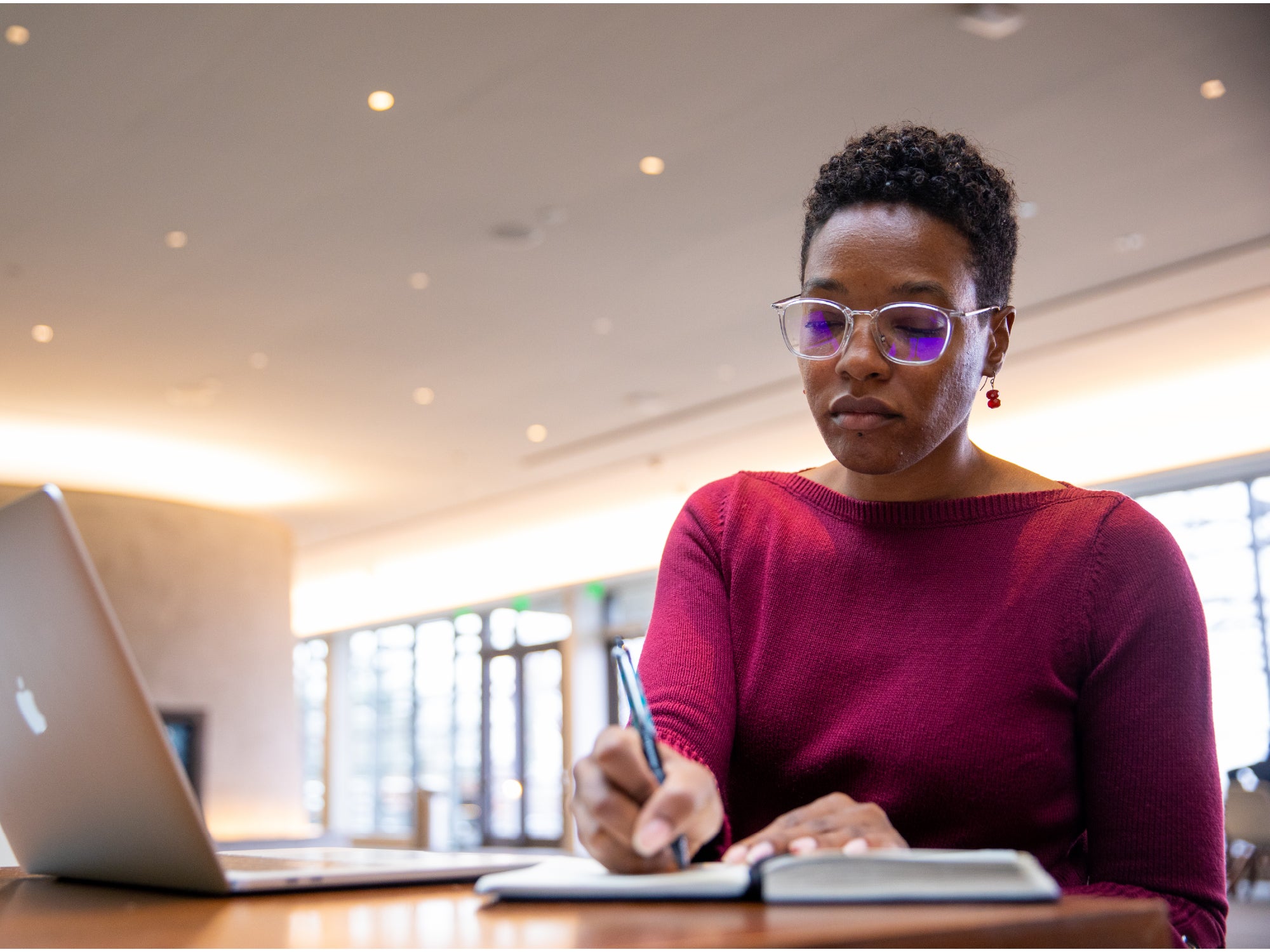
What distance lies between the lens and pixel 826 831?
37.0 inches

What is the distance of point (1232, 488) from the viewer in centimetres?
938

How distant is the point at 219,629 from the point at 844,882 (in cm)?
1123

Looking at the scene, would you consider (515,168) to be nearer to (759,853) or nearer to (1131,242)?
(1131,242)

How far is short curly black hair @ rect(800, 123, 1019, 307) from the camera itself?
1.24m

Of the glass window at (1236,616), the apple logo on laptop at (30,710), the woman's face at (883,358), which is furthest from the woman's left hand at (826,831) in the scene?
the glass window at (1236,616)

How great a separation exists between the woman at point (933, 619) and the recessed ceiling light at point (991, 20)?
303 centimetres

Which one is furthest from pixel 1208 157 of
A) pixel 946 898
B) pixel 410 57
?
pixel 946 898

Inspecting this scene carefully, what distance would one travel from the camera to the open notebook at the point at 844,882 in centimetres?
66

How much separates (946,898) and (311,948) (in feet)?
1.09

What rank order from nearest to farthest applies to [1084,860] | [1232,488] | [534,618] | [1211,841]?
[1211,841] < [1084,860] < [1232,488] < [534,618]

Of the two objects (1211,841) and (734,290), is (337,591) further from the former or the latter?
(1211,841)

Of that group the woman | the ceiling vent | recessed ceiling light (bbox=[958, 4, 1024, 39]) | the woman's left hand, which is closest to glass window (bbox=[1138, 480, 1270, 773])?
the ceiling vent

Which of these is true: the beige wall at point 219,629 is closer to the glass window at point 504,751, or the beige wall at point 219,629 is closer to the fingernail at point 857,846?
the glass window at point 504,751

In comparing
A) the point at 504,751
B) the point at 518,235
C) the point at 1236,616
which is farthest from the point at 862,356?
the point at 504,751
